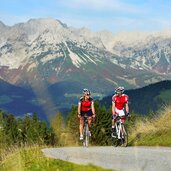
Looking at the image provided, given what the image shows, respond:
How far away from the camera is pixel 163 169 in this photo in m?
15.0

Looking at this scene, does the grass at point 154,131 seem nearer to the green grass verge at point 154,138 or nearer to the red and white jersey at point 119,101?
the green grass verge at point 154,138

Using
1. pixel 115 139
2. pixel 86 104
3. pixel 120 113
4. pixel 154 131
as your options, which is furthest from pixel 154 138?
pixel 86 104

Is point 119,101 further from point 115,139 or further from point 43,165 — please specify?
point 43,165

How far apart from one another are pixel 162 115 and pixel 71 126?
235ft

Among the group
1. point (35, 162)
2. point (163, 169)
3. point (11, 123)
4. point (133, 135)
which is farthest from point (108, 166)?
point (11, 123)

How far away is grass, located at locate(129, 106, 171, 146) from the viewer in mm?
26734

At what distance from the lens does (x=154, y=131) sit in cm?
2889

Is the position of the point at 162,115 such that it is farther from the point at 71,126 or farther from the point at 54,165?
the point at 71,126

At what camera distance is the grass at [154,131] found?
26734 millimetres

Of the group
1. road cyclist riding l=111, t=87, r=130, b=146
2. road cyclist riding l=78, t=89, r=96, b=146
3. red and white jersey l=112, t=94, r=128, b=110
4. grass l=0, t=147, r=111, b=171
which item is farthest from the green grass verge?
grass l=0, t=147, r=111, b=171

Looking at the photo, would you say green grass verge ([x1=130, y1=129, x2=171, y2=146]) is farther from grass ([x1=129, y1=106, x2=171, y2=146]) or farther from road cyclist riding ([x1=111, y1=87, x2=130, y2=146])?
road cyclist riding ([x1=111, y1=87, x2=130, y2=146])

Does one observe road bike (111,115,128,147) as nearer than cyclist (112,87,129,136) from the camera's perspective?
No

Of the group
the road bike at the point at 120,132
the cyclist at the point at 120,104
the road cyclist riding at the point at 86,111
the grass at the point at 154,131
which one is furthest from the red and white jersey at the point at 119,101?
the grass at the point at 154,131

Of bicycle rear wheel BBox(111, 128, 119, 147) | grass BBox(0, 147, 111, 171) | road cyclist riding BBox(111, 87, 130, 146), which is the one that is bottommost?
grass BBox(0, 147, 111, 171)
